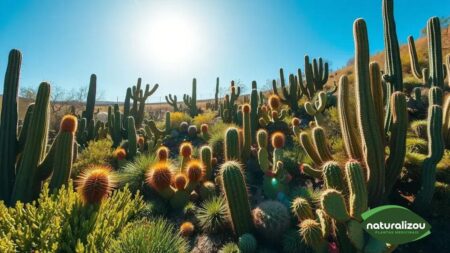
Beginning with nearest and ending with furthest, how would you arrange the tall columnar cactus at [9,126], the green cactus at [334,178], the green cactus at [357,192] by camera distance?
the green cactus at [357,192]
the green cactus at [334,178]
the tall columnar cactus at [9,126]

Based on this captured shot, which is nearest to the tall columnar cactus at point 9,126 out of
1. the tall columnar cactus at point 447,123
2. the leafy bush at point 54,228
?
the leafy bush at point 54,228

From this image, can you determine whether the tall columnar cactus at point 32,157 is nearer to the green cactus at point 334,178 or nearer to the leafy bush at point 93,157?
the leafy bush at point 93,157

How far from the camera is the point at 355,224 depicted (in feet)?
13.9

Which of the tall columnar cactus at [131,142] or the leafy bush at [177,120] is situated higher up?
the leafy bush at [177,120]

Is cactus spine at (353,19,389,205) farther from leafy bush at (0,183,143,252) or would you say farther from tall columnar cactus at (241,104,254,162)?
leafy bush at (0,183,143,252)

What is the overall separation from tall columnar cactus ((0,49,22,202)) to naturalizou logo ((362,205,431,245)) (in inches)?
260

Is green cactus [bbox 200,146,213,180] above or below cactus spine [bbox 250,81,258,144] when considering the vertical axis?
below

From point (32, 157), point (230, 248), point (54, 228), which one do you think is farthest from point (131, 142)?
point (54, 228)

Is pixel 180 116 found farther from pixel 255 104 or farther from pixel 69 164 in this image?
pixel 69 164

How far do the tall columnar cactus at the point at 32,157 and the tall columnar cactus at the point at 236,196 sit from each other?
3563 mm

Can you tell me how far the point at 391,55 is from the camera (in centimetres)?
768

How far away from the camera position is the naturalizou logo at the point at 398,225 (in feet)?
11.3

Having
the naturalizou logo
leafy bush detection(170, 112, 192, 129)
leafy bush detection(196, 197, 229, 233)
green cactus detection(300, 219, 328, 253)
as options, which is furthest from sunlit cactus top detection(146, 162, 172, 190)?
leafy bush detection(170, 112, 192, 129)

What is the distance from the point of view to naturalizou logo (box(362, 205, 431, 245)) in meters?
3.45
